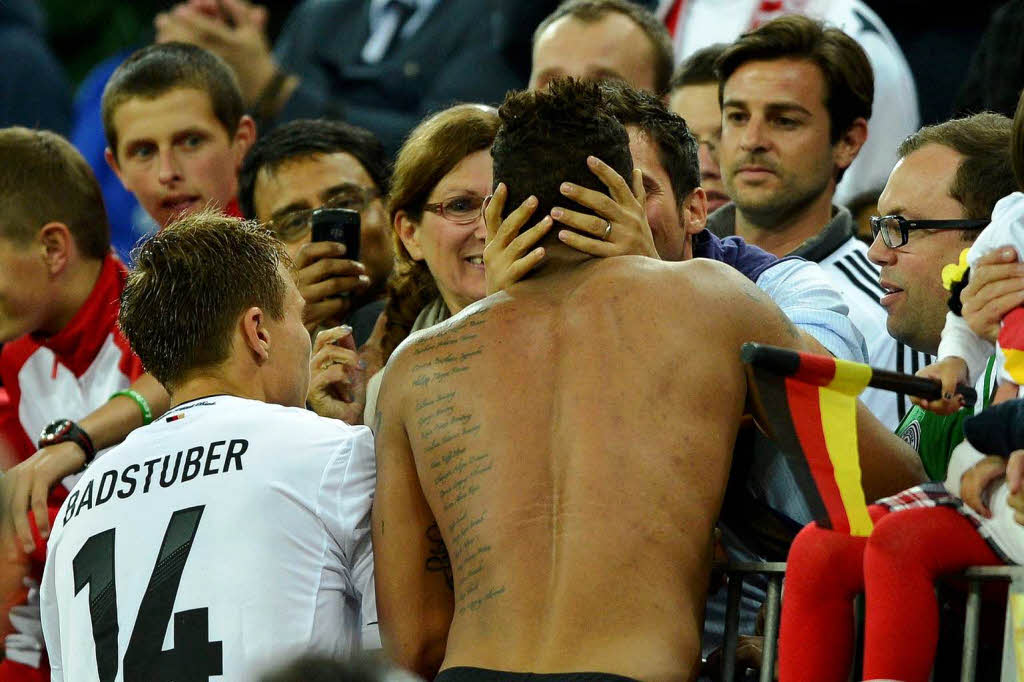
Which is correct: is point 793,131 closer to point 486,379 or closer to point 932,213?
point 932,213

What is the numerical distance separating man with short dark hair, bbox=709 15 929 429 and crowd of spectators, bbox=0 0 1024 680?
0.01 m

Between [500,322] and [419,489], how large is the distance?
0.44 meters

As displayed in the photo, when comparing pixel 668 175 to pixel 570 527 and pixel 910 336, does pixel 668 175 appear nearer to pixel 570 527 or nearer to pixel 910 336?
pixel 910 336

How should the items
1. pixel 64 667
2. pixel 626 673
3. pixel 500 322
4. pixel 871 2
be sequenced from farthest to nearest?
pixel 871 2 < pixel 64 667 < pixel 500 322 < pixel 626 673

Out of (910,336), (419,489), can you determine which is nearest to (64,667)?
(419,489)

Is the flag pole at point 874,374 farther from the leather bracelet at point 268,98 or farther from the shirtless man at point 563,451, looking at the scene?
the leather bracelet at point 268,98

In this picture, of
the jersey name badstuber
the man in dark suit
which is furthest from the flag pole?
the man in dark suit

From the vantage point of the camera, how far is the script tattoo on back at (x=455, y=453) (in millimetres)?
3467

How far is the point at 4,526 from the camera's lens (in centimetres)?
493

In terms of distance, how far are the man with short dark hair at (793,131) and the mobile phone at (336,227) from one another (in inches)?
54.7

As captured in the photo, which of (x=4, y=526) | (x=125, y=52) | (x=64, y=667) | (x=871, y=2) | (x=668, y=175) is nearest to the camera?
(x=64, y=667)

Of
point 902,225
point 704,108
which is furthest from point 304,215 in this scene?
point 902,225

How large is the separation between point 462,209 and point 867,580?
6.78 feet

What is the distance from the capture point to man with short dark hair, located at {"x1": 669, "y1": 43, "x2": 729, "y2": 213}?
6355 mm
